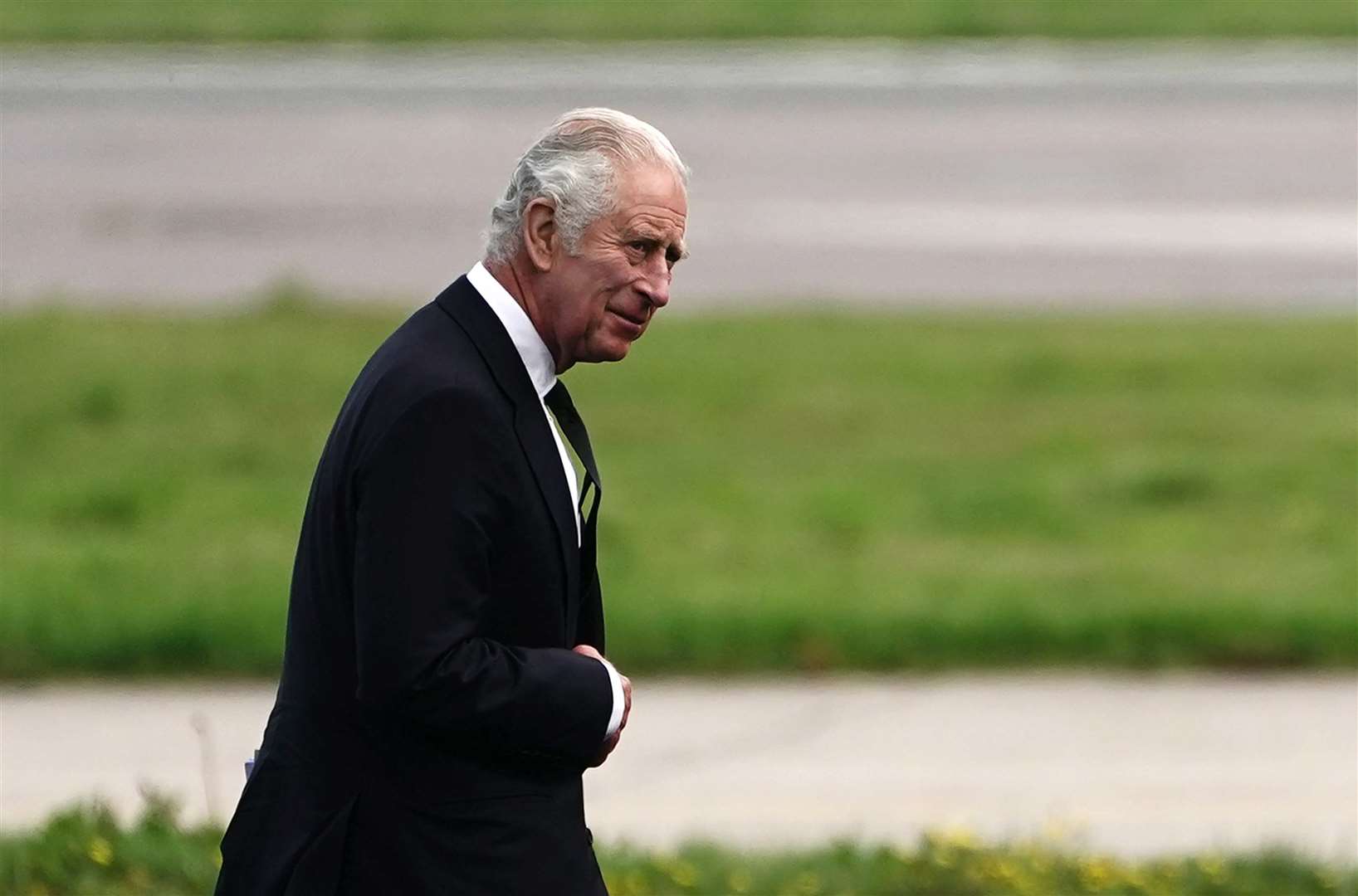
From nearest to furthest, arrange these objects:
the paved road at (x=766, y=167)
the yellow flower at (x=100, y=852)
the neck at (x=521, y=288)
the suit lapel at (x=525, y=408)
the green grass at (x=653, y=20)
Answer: the suit lapel at (x=525, y=408), the neck at (x=521, y=288), the yellow flower at (x=100, y=852), the paved road at (x=766, y=167), the green grass at (x=653, y=20)

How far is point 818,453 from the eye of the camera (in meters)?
8.81

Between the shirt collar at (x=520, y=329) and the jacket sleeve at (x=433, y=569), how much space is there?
159 mm

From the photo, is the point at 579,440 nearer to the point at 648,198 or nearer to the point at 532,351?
the point at 532,351

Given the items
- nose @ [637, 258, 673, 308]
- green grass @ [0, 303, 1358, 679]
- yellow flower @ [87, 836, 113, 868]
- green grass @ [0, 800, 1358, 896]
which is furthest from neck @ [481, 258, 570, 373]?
green grass @ [0, 303, 1358, 679]

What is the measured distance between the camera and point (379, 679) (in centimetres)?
272

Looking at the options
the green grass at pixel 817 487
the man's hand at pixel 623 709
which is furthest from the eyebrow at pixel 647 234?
the green grass at pixel 817 487

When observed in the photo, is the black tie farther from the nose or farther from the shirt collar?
the nose

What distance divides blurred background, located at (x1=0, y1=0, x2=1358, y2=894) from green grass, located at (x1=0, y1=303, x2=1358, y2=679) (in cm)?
2

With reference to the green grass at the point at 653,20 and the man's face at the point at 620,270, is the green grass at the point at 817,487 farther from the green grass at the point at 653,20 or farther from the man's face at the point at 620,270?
the green grass at the point at 653,20

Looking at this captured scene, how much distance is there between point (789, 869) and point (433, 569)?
8.45ft

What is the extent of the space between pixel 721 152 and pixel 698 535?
26.5 feet

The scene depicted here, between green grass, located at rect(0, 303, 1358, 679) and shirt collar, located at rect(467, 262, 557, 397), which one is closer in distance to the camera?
shirt collar, located at rect(467, 262, 557, 397)

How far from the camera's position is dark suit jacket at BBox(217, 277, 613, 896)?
8.86 feet

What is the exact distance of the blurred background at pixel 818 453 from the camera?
18.9 feet
